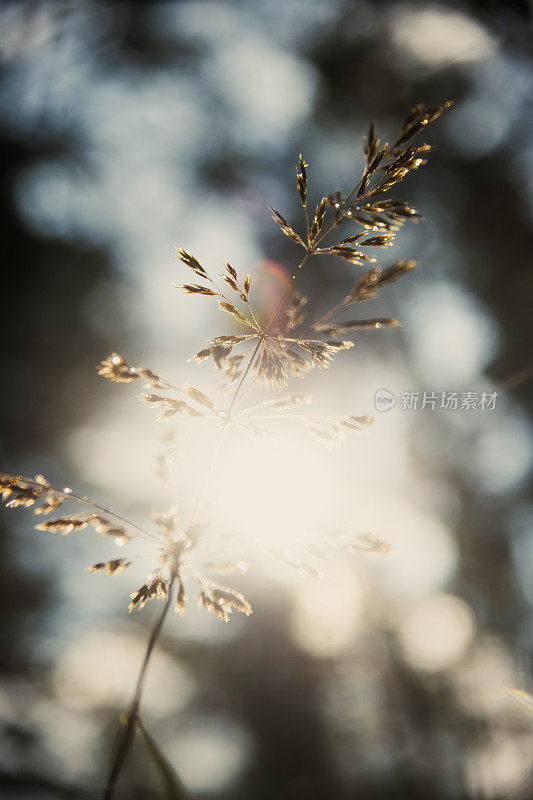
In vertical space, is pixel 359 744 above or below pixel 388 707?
below

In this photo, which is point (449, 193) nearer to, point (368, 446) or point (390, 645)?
point (368, 446)

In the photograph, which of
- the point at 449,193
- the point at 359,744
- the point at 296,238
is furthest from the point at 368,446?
the point at 359,744

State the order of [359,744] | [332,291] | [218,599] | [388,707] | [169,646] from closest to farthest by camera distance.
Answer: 1. [218,599]
2. [388,707]
3. [332,291]
4. [359,744]
5. [169,646]

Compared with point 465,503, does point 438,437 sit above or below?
above

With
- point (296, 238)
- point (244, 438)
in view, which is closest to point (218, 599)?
point (244, 438)

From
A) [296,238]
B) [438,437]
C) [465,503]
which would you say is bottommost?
[296,238]

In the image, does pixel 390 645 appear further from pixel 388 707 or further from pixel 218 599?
pixel 218 599

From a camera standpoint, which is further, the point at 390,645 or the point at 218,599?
the point at 390,645

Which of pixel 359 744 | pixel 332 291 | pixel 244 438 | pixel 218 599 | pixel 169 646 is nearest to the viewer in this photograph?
pixel 218 599

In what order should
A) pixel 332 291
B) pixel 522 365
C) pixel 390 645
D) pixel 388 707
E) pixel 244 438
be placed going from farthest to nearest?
pixel 332 291 < pixel 522 365 < pixel 390 645 < pixel 388 707 < pixel 244 438
